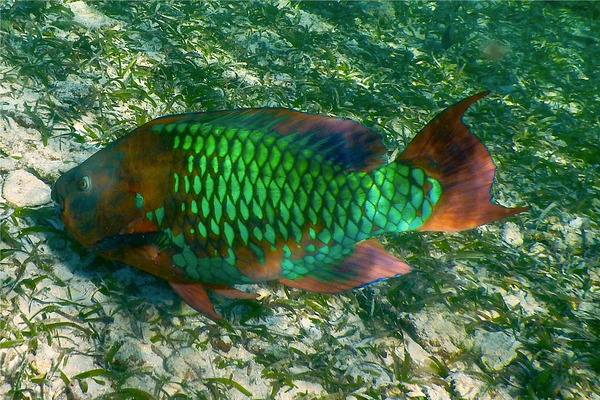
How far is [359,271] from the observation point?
2305mm

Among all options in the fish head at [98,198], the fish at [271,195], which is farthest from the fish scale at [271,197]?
the fish head at [98,198]

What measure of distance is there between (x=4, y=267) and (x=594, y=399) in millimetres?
3440

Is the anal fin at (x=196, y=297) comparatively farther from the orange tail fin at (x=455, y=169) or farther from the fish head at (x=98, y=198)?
the orange tail fin at (x=455, y=169)

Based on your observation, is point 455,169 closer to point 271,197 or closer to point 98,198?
point 271,197

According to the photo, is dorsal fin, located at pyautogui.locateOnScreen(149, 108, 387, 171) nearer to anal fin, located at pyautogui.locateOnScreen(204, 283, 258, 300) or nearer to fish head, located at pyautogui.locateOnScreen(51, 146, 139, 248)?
fish head, located at pyautogui.locateOnScreen(51, 146, 139, 248)

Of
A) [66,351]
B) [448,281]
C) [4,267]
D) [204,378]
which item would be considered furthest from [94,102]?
[448,281]

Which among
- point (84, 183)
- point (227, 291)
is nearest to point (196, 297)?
point (227, 291)

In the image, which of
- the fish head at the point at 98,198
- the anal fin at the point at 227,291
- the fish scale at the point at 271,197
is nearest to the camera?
the fish scale at the point at 271,197

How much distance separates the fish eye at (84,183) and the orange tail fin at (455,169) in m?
1.51

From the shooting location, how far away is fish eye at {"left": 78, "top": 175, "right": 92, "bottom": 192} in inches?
90.5

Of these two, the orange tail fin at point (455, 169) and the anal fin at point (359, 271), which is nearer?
the orange tail fin at point (455, 169)

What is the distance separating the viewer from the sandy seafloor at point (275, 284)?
96.3 inches

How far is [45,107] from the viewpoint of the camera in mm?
3574

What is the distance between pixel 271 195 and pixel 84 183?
3.07 ft
